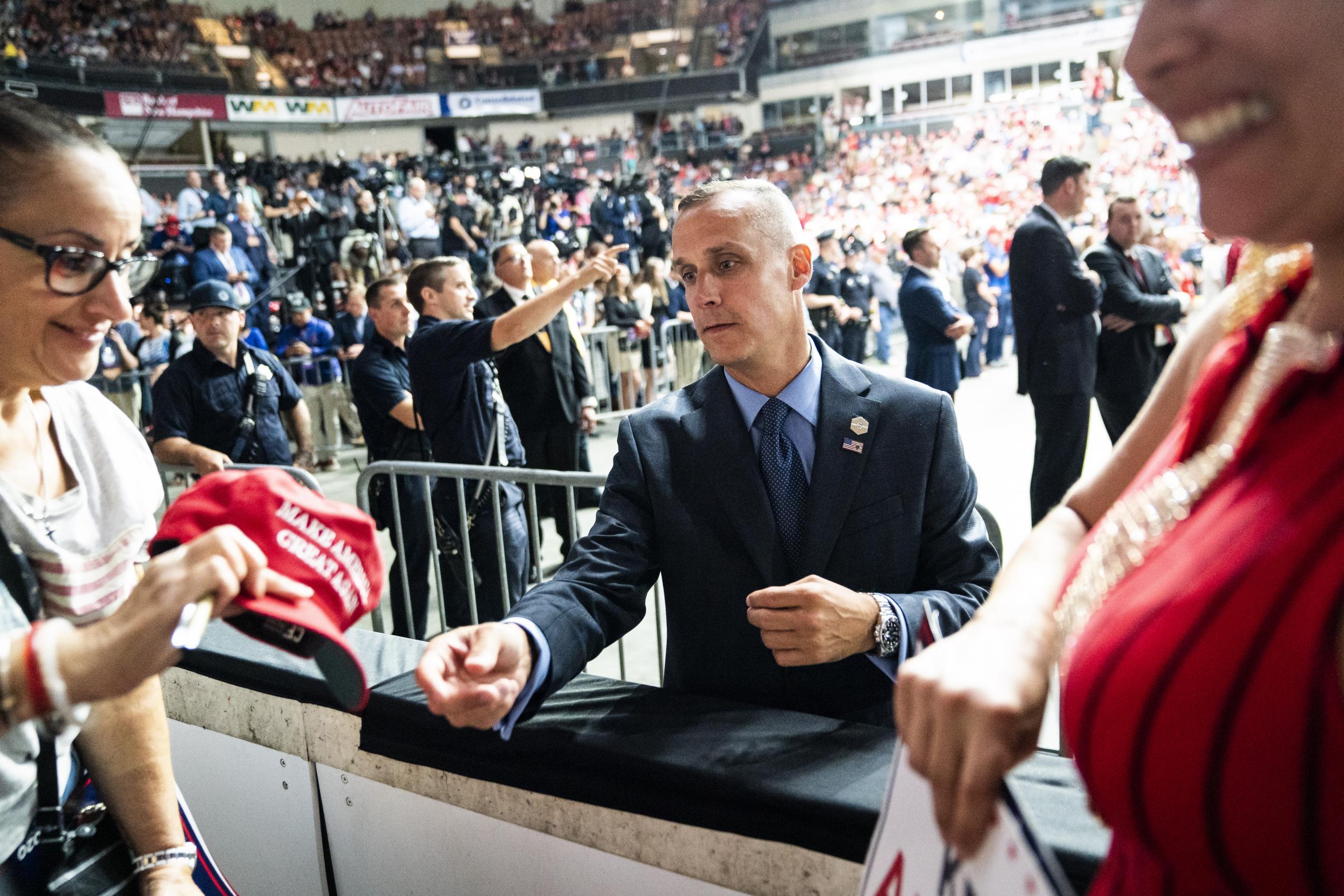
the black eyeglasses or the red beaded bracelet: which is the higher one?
the black eyeglasses

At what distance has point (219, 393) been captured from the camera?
444cm

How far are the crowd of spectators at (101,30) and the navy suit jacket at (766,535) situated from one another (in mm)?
22318

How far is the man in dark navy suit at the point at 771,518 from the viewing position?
167 cm

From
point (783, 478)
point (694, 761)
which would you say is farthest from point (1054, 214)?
point (694, 761)

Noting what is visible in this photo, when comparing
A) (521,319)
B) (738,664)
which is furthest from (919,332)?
(738,664)

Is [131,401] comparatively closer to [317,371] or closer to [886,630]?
[317,371]

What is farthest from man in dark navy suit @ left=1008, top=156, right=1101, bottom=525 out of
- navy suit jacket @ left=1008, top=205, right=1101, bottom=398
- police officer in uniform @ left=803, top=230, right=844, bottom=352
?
police officer in uniform @ left=803, top=230, right=844, bottom=352

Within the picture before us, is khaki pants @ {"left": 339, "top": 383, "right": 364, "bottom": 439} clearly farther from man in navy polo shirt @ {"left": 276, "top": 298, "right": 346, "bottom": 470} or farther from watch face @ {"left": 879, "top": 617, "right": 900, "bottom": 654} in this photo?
watch face @ {"left": 879, "top": 617, "right": 900, "bottom": 654}

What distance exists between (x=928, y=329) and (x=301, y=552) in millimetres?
5992

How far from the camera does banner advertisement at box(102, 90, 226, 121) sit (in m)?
21.5

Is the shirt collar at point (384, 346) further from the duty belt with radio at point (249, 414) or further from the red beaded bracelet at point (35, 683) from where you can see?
the red beaded bracelet at point (35, 683)

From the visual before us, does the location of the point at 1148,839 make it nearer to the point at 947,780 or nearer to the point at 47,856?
the point at 947,780

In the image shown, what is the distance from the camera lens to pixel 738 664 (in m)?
1.72

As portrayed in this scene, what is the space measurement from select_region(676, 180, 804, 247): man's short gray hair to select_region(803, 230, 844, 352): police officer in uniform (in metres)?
8.39
